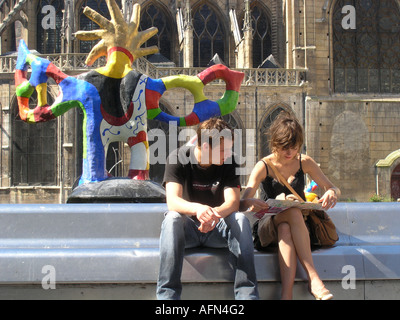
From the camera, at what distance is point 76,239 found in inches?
164

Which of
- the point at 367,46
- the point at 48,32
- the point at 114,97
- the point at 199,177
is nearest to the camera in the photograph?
the point at 199,177

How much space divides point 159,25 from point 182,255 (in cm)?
2530

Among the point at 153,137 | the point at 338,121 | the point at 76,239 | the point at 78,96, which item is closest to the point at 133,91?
the point at 78,96

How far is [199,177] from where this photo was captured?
4.22 meters

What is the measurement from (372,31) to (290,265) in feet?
83.1

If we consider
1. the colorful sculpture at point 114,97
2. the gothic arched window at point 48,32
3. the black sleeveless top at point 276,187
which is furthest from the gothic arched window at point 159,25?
the black sleeveless top at point 276,187

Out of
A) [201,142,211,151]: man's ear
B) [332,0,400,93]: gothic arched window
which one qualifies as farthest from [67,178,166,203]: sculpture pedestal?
[332,0,400,93]: gothic arched window

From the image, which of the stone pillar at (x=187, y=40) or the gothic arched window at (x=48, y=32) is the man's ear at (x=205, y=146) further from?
the gothic arched window at (x=48, y=32)

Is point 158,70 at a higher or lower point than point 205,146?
higher

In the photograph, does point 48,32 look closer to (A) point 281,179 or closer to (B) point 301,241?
(A) point 281,179

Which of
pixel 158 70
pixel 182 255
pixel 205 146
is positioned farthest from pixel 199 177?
pixel 158 70

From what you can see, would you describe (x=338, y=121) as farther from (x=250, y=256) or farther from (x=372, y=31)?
(x=250, y=256)

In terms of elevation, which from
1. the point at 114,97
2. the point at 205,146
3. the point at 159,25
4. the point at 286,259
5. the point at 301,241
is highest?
the point at 159,25
